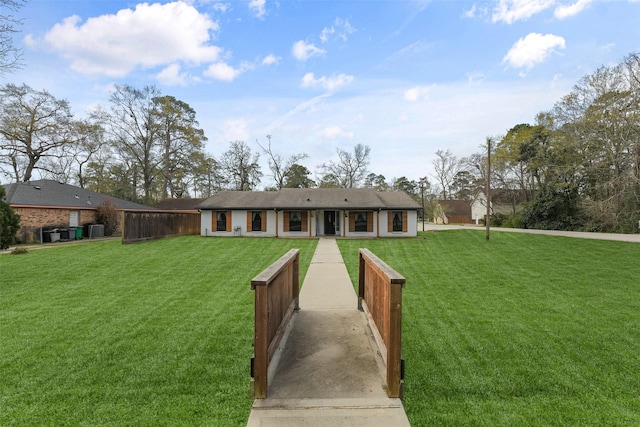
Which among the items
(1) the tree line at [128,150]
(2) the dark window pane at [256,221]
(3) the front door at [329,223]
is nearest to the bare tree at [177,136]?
→ (1) the tree line at [128,150]

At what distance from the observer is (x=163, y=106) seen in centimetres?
2942

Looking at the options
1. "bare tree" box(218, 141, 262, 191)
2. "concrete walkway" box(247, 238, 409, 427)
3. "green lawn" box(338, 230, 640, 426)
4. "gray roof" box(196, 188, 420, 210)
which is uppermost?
"bare tree" box(218, 141, 262, 191)

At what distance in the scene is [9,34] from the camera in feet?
21.5

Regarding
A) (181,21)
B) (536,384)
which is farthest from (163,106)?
(536,384)

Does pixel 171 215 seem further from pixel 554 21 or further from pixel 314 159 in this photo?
pixel 314 159

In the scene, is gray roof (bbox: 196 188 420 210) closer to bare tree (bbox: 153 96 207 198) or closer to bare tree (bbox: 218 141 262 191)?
bare tree (bbox: 153 96 207 198)

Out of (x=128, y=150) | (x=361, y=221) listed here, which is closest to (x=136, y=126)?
(x=128, y=150)

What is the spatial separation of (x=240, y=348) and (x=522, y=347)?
3.34m

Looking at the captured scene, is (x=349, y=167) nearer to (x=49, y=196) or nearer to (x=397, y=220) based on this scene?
(x=397, y=220)

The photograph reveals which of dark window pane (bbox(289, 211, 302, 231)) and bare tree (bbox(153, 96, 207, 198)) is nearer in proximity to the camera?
dark window pane (bbox(289, 211, 302, 231))

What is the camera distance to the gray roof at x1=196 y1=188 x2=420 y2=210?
1938cm

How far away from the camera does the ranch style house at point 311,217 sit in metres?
19.5

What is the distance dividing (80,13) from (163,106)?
753 inches

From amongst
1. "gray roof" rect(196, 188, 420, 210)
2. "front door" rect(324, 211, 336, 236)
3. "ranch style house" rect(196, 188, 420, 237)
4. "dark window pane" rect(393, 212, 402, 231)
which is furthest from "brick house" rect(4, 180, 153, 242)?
"dark window pane" rect(393, 212, 402, 231)
